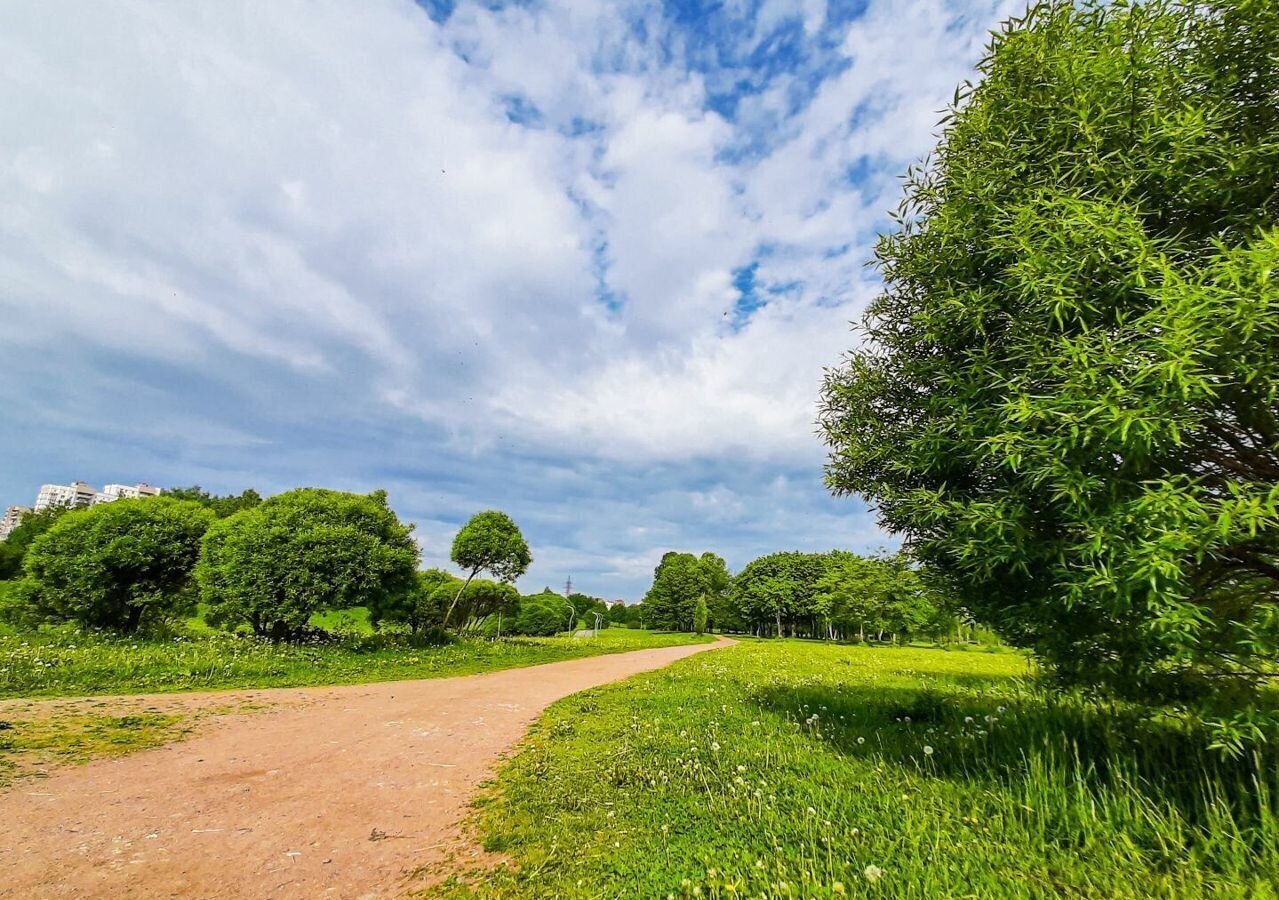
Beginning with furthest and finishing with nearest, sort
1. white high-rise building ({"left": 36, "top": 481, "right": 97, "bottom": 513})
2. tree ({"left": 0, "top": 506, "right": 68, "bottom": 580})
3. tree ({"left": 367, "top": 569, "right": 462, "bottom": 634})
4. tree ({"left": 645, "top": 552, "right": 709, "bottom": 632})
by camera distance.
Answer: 1. white high-rise building ({"left": 36, "top": 481, "right": 97, "bottom": 513})
2. tree ({"left": 645, "top": 552, "right": 709, "bottom": 632})
3. tree ({"left": 0, "top": 506, "right": 68, "bottom": 580})
4. tree ({"left": 367, "top": 569, "right": 462, "bottom": 634})

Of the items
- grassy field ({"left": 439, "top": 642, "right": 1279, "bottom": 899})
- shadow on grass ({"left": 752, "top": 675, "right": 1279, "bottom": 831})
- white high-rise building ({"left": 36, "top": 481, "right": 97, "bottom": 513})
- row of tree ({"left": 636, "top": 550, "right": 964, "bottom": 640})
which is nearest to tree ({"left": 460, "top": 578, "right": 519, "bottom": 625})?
shadow on grass ({"left": 752, "top": 675, "right": 1279, "bottom": 831})

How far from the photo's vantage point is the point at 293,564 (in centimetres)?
1992

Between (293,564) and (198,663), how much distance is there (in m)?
5.61

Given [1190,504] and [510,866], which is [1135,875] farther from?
[510,866]

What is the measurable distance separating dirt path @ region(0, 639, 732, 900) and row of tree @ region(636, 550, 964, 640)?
1998 inches

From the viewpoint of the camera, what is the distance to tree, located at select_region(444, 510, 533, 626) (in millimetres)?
30062

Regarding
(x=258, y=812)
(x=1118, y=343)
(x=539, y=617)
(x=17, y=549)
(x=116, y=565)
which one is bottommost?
(x=258, y=812)

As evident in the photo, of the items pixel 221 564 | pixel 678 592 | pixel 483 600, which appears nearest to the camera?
pixel 221 564

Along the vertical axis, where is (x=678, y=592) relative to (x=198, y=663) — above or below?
above

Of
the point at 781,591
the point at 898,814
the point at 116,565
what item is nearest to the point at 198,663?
the point at 116,565

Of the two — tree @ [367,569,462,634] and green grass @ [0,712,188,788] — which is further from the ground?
tree @ [367,569,462,634]

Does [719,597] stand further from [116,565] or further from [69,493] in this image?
[69,493]

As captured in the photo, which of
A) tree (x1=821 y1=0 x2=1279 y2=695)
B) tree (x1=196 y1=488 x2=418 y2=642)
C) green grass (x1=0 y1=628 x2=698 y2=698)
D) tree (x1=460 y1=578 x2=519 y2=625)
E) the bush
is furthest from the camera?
the bush

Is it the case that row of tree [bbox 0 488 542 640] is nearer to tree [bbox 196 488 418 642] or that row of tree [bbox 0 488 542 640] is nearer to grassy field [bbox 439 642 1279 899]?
tree [bbox 196 488 418 642]
